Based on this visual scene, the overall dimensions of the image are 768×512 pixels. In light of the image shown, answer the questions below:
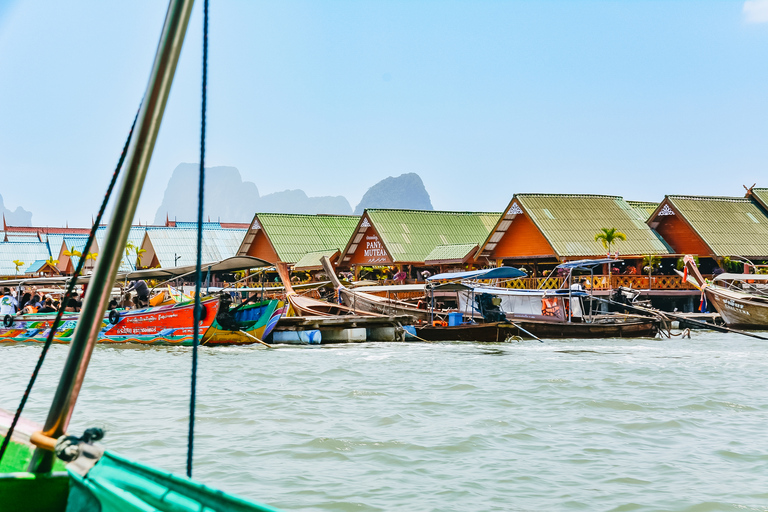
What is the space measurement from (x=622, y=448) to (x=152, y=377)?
29.0 ft

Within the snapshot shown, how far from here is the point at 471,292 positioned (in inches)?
961

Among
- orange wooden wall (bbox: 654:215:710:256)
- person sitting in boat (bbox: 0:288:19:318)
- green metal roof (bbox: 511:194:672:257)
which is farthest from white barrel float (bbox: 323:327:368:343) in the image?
orange wooden wall (bbox: 654:215:710:256)

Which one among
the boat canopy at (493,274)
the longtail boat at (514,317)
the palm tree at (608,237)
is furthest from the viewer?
the palm tree at (608,237)

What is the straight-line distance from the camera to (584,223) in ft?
112

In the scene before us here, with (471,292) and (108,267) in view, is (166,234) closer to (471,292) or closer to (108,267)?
(471,292)

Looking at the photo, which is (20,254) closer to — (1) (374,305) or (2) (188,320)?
(1) (374,305)

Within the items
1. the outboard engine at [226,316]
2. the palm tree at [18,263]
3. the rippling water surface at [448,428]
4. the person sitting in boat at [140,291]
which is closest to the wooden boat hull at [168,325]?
the outboard engine at [226,316]

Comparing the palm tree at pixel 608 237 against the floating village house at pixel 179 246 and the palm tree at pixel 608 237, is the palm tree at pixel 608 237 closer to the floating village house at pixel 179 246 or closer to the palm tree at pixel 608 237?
the palm tree at pixel 608 237

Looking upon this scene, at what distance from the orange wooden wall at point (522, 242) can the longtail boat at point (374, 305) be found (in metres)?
7.79

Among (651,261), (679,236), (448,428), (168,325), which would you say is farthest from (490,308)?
(679,236)

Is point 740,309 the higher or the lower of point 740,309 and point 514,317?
the higher

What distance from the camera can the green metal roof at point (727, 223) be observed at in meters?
32.8

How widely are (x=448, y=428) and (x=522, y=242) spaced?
1028 inches

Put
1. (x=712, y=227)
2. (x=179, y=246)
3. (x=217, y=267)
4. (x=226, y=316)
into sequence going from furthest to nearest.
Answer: (x=179, y=246), (x=712, y=227), (x=226, y=316), (x=217, y=267)
